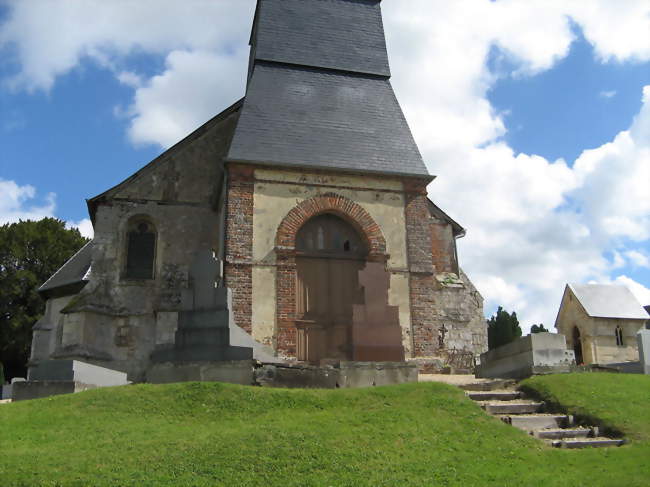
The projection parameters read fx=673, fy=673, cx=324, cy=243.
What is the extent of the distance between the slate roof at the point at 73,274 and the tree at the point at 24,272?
608 inches

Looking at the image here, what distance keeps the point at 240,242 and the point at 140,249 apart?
15.1 feet

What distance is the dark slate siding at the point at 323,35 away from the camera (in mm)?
21016

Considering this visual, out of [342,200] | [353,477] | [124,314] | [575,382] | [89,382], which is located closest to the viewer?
[353,477]

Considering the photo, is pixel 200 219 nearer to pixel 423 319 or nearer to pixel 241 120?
pixel 241 120

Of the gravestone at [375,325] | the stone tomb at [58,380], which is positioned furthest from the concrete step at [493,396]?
the stone tomb at [58,380]

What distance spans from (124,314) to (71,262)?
5.26 meters

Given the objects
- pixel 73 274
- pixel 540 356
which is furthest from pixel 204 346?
pixel 73 274

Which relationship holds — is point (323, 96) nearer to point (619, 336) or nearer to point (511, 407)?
point (511, 407)

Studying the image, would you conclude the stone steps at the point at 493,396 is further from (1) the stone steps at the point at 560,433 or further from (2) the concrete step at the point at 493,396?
(1) the stone steps at the point at 560,433

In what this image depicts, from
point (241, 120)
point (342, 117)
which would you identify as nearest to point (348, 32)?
point (342, 117)

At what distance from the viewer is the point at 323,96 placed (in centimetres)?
2028

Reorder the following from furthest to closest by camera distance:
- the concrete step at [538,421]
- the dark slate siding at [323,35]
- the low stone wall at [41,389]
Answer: the dark slate siding at [323,35]
the low stone wall at [41,389]
the concrete step at [538,421]

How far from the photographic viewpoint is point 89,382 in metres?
13.5

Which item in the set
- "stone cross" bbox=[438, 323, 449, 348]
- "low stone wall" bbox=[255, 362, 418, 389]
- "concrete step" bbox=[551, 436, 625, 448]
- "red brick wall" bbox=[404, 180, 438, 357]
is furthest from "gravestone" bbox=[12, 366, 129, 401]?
"stone cross" bbox=[438, 323, 449, 348]
